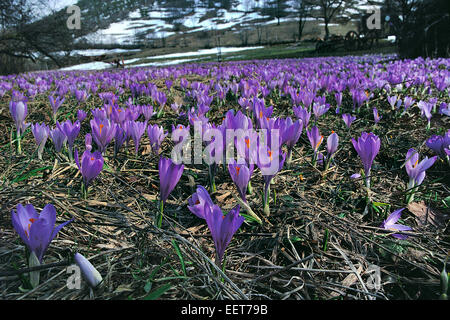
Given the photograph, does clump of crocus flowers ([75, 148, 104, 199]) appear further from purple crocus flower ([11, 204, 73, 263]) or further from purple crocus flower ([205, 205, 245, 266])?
purple crocus flower ([205, 205, 245, 266])

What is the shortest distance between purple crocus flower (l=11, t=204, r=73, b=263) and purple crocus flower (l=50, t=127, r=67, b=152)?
88 cm

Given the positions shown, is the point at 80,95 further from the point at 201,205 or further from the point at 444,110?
the point at 444,110

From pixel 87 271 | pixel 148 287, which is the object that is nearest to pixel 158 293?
pixel 148 287

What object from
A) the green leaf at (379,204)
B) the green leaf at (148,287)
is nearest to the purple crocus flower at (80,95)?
the green leaf at (148,287)

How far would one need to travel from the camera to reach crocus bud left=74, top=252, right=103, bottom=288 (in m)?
0.81

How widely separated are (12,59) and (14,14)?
18.4 ft

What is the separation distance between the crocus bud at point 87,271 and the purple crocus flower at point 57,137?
1.04 metres

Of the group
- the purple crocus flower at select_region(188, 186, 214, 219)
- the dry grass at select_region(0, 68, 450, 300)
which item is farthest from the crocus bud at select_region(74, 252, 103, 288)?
the purple crocus flower at select_region(188, 186, 214, 219)

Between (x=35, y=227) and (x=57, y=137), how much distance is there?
3.18 feet

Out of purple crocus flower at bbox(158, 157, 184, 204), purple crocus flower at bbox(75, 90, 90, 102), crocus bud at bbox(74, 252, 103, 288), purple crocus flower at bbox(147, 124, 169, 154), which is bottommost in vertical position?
crocus bud at bbox(74, 252, 103, 288)

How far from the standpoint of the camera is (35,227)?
82 cm

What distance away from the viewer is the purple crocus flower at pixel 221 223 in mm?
893

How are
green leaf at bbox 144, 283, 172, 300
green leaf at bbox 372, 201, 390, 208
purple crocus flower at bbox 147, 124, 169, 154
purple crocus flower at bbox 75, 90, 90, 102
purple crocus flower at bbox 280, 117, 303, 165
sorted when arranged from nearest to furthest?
green leaf at bbox 144, 283, 172, 300
green leaf at bbox 372, 201, 390, 208
purple crocus flower at bbox 280, 117, 303, 165
purple crocus flower at bbox 147, 124, 169, 154
purple crocus flower at bbox 75, 90, 90, 102

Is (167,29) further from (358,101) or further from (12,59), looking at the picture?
(358,101)
